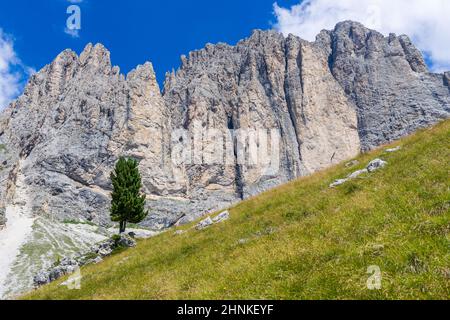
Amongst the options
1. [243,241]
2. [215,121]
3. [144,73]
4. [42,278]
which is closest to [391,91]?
[215,121]

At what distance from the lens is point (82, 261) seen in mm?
32375

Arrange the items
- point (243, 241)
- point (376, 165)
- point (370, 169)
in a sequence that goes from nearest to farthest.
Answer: point (243, 241) < point (370, 169) < point (376, 165)

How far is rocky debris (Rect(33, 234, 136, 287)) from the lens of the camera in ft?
98.1

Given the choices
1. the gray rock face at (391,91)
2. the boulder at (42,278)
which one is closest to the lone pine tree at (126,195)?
the boulder at (42,278)

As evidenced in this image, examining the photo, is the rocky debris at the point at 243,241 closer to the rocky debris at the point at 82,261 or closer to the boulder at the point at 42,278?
the rocky debris at the point at 82,261

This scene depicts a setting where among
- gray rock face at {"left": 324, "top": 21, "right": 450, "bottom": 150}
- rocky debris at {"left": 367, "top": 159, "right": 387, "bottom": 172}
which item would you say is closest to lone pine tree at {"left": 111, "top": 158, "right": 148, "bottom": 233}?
rocky debris at {"left": 367, "top": 159, "right": 387, "bottom": 172}

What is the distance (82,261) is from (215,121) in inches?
5915

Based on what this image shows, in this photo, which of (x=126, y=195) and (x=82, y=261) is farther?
(x=126, y=195)

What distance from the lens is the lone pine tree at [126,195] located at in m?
60.5

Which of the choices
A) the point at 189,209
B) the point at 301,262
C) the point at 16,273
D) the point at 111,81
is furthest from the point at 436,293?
the point at 111,81

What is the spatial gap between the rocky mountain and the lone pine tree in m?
80.5

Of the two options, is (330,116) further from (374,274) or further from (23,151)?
(374,274)

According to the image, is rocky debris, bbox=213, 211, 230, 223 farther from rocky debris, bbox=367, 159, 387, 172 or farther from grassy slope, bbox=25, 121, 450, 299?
rocky debris, bbox=367, 159, 387, 172

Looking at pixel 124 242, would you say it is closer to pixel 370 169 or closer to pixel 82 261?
pixel 82 261
